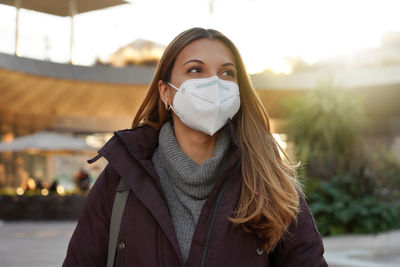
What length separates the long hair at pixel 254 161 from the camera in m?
1.97

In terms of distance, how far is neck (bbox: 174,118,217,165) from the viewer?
7.27 feet

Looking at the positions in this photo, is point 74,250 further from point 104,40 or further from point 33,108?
point 33,108

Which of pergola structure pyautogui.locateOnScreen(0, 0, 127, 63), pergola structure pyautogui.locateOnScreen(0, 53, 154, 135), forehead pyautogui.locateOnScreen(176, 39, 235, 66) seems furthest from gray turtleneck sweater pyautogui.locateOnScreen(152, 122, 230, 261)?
pergola structure pyautogui.locateOnScreen(0, 0, 127, 63)

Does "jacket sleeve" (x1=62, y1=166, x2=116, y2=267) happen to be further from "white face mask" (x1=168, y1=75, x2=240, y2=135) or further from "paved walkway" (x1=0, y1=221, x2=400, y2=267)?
"paved walkway" (x1=0, y1=221, x2=400, y2=267)

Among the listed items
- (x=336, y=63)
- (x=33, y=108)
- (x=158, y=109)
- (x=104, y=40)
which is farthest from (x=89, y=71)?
(x=158, y=109)

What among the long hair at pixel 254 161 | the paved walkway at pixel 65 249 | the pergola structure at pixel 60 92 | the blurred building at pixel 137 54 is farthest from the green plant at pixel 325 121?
the long hair at pixel 254 161

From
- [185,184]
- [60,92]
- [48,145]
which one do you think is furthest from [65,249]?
[60,92]

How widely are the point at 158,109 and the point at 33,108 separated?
2613 centimetres

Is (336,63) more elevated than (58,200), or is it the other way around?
(336,63)

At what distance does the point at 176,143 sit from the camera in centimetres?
223

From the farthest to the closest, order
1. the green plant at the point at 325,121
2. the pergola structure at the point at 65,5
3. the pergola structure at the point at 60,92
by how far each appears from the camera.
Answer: the green plant at the point at 325,121
the pergola structure at the point at 65,5
the pergola structure at the point at 60,92

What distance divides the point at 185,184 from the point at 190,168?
7 cm

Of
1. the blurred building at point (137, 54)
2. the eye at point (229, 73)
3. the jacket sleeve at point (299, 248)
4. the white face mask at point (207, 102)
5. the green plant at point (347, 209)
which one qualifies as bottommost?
the green plant at point (347, 209)

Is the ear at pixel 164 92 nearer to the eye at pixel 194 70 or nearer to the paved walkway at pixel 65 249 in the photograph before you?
the eye at pixel 194 70
